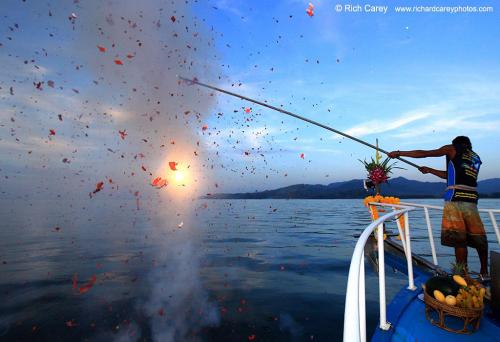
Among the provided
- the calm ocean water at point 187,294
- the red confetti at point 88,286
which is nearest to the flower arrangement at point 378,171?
the calm ocean water at point 187,294

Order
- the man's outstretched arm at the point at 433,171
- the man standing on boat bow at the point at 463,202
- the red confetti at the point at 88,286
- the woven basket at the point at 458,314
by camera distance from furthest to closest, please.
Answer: the red confetti at the point at 88,286, the man's outstretched arm at the point at 433,171, the man standing on boat bow at the point at 463,202, the woven basket at the point at 458,314

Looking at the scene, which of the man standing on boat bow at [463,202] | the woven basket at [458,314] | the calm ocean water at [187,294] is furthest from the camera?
the calm ocean water at [187,294]

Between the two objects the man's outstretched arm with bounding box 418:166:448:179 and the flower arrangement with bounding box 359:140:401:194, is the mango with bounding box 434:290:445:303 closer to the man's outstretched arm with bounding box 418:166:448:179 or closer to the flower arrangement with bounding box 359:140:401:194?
the man's outstretched arm with bounding box 418:166:448:179

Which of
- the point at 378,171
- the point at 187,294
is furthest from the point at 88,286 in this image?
the point at 378,171

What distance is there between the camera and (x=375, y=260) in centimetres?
1130

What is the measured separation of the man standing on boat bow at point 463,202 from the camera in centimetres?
554

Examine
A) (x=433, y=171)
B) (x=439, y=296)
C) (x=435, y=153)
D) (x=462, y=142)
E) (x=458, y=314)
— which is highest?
(x=462, y=142)

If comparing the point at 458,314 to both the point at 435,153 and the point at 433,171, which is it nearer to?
the point at 435,153

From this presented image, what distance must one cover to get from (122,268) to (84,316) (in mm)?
7672

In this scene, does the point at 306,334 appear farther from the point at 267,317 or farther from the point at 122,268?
the point at 122,268

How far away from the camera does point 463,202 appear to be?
18.4 feet

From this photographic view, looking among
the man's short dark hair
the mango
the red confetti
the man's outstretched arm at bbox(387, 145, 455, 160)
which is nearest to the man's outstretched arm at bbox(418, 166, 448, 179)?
the man's outstretched arm at bbox(387, 145, 455, 160)

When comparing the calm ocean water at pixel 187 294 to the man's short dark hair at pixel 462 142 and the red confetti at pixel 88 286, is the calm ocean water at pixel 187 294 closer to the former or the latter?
the red confetti at pixel 88 286

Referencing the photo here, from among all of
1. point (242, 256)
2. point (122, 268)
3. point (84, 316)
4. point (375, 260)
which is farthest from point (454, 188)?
point (122, 268)
